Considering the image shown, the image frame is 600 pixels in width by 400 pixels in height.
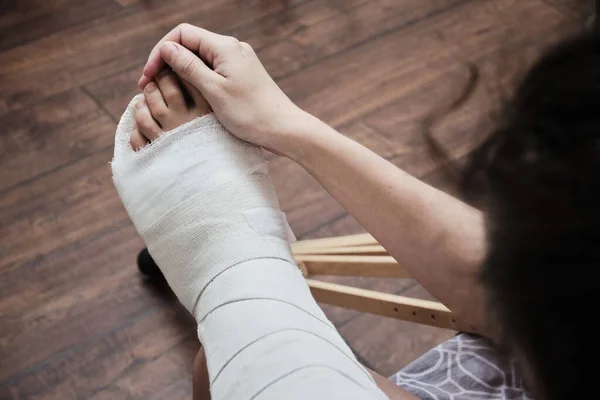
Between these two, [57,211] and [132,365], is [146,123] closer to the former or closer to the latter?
[132,365]

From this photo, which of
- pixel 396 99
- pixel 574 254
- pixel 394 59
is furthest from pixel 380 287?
pixel 574 254

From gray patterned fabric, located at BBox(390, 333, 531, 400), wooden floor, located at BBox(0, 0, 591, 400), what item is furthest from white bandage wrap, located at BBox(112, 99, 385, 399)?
wooden floor, located at BBox(0, 0, 591, 400)

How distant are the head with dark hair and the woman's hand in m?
0.36

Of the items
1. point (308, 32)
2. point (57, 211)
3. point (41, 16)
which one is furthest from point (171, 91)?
point (41, 16)

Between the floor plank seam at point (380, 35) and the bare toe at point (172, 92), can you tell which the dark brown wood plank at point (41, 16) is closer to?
the floor plank seam at point (380, 35)

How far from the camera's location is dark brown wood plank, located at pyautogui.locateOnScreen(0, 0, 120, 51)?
1.76m

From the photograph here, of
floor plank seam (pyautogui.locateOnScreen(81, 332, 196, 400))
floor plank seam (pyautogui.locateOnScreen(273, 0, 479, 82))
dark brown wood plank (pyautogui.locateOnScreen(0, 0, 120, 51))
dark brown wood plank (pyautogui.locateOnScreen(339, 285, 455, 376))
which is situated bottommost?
dark brown wood plank (pyautogui.locateOnScreen(339, 285, 455, 376))

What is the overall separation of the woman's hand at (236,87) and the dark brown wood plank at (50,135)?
2.34 feet

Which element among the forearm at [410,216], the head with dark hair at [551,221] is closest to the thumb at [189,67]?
the forearm at [410,216]

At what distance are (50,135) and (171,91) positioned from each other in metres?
0.77

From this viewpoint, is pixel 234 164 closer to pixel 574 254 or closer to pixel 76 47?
pixel 574 254

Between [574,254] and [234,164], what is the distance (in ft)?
1.46

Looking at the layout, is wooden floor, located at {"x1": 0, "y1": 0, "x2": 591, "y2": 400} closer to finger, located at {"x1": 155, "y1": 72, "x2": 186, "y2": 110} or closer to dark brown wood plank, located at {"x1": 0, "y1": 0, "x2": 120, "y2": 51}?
dark brown wood plank, located at {"x1": 0, "y1": 0, "x2": 120, "y2": 51}

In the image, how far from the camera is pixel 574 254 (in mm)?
369
